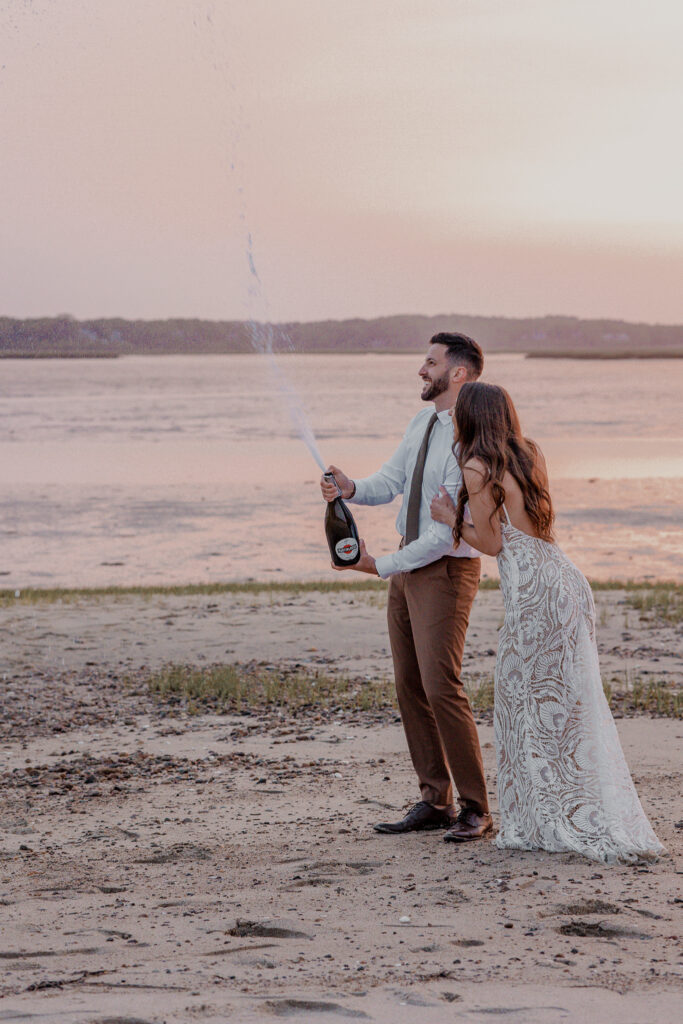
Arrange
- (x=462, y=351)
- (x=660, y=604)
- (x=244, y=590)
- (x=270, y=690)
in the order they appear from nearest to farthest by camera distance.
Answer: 1. (x=462, y=351)
2. (x=270, y=690)
3. (x=660, y=604)
4. (x=244, y=590)

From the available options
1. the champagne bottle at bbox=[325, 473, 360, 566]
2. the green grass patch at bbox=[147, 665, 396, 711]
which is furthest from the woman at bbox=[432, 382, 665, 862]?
the green grass patch at bbox=[147, 665, 396, 711]

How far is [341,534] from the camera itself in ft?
19.4

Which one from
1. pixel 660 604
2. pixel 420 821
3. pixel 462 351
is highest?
pixel 462 351

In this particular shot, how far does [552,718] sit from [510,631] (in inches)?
16.8

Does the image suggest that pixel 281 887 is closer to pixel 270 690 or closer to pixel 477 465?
pixel 477 465

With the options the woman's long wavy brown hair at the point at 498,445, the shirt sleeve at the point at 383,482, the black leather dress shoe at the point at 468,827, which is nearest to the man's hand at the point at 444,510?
the woman's long wavy brown hair at the point at 498,445

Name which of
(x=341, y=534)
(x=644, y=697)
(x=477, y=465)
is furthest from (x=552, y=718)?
(x=644, y=697)

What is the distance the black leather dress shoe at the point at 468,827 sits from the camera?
18.7 ft

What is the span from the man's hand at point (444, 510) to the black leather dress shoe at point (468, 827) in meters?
1.39

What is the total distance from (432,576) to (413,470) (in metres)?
0.54

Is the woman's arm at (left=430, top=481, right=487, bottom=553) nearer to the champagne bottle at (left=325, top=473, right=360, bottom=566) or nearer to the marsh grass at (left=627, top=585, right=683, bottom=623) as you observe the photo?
the champagne bottle at (left=325, top=473, right=360, bottom=566)

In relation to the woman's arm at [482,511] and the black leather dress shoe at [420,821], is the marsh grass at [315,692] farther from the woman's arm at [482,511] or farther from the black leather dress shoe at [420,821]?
the woman's arm at [482,511]

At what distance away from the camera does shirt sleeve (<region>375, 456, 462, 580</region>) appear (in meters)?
5.62

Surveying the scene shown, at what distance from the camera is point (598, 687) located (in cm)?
549
